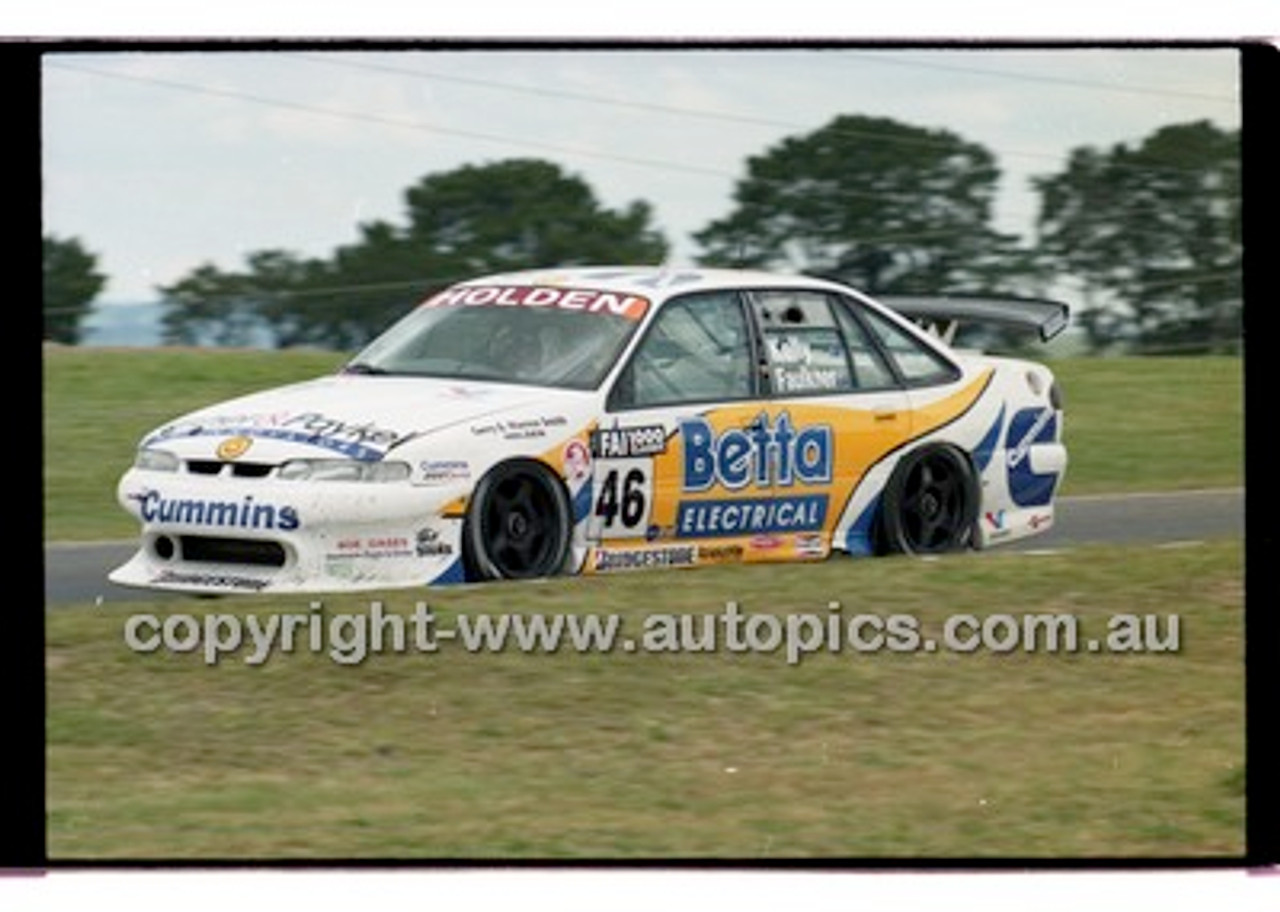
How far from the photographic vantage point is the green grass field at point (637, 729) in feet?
37.3

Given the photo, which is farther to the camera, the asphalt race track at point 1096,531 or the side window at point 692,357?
the side window at point 692,357

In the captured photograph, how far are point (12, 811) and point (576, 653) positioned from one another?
173 cm

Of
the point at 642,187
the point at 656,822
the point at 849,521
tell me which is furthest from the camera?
the point at 849,521

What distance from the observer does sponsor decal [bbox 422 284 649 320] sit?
41.6ft

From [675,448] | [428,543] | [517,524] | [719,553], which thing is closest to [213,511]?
[428,543]

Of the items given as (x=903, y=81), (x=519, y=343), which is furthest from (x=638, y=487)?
(x=903, y=81)

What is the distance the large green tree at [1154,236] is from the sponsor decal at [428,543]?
7.04 feet

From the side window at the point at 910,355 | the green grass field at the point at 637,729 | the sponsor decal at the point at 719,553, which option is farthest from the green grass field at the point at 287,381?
the sponsor decal at the point at 719,553

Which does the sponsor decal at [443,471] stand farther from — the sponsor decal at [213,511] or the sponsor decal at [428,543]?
the sponsor decal at [213,511]

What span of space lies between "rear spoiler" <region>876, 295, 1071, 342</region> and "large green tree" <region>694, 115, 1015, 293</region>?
4.2 inches

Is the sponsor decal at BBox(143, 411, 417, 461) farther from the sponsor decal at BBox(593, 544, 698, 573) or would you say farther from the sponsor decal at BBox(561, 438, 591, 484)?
the sponsor decal at BBox(593, 544, 698, 573)

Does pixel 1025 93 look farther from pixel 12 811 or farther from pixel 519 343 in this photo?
pixel 12 811

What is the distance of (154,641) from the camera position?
12102 millimetres

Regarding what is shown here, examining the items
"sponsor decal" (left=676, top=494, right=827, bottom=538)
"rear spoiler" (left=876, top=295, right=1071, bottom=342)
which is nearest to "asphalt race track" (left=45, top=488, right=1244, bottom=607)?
"rear spoiler" (left=876, top=295, right=1071, bottom=342)
